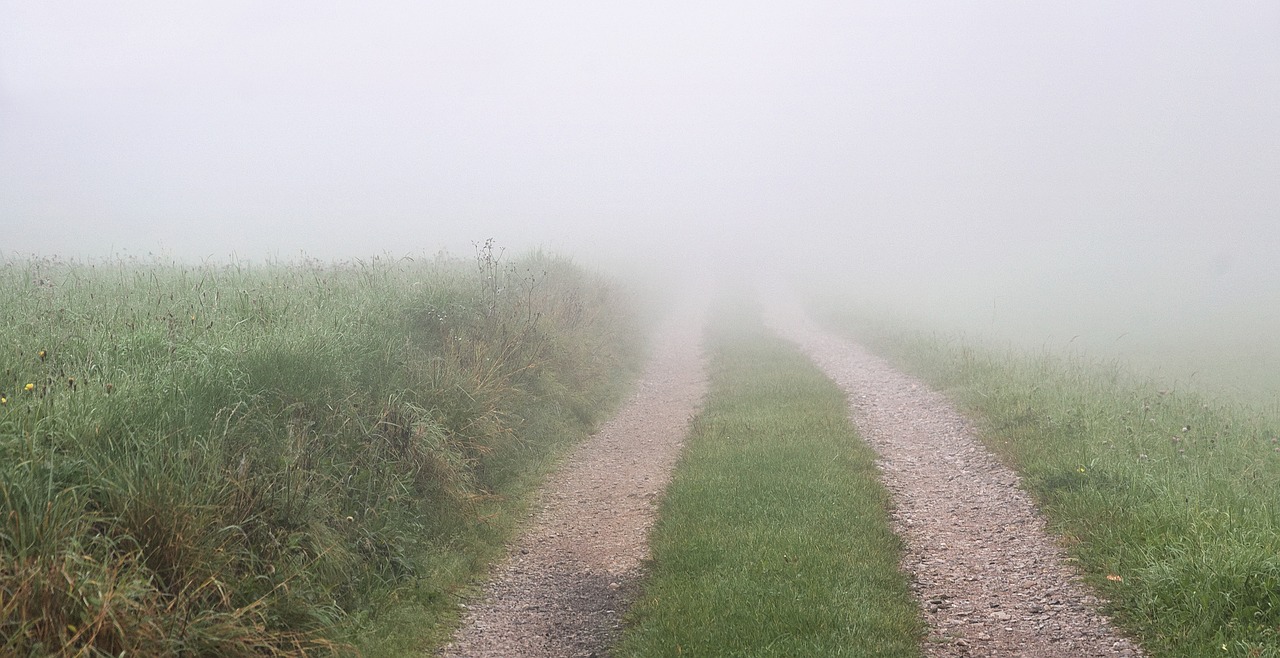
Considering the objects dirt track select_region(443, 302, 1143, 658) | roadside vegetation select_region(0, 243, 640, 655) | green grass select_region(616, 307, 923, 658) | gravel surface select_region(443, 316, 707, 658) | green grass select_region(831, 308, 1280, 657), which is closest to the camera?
roadside vegetation select_region(0, 243, 640, 655)

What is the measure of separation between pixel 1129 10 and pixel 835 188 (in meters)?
109

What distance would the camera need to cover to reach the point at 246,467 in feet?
17.6

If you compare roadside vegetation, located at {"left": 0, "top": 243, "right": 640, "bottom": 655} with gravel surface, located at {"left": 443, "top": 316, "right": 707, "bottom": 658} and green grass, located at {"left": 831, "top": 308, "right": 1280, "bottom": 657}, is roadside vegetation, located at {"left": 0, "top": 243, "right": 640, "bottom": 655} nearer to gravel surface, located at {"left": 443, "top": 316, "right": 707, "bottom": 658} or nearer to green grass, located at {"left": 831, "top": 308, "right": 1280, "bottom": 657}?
gravel surface, located at {"left": 443, "top": 316, "right": 707, "bottom": 658}

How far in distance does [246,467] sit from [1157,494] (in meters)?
8.97

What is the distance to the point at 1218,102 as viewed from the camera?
108m

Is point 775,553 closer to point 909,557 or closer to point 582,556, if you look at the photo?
point 909,557

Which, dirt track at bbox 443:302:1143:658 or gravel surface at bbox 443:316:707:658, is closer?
dirt track at bbox 443:302:1143:658

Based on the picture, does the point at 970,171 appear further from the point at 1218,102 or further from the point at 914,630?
the point at 914,630

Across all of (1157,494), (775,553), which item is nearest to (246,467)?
(775,553)

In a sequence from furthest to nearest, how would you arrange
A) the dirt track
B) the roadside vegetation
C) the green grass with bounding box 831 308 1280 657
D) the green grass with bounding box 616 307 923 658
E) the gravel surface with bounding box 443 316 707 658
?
the gravel surface with bounding box 443 316 707 658
the dirt track
the green grass with bounding box 616 307 923 658
the green grass with bounding box 831 308 1280 657
the roadside vegetation

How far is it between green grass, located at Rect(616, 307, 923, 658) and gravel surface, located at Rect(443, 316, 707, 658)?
350mm

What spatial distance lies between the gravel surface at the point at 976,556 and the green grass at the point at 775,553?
0.28m

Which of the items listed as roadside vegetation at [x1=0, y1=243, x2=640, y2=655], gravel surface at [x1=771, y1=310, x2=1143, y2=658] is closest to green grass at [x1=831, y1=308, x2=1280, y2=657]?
gravel surface at [x1=771, y1=310, x2=1143, y2=658]

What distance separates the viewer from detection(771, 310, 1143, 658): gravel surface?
17.4ft
